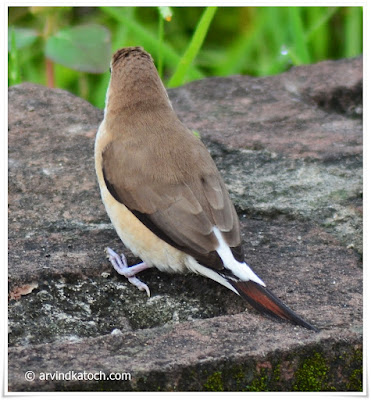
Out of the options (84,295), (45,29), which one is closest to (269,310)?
(84,295)

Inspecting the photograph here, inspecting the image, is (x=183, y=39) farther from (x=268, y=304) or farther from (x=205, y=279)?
(x=268, y=304)

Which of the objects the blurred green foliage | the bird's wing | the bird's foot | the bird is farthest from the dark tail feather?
the blurred green foliage

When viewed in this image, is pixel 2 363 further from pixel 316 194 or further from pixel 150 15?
pixel 150 15

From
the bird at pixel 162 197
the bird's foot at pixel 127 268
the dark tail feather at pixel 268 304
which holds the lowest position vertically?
the bird's foot at pixel 127 268

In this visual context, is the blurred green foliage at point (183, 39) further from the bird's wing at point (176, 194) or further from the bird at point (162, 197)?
the bird's wing at point (176, 194)

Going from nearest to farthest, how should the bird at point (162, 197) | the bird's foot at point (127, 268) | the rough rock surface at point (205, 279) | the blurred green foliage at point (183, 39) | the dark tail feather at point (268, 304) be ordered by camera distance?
the rough rock surface at point (205, 279), the dark tail feather at point (268, 304), the bird at point (162, 197), the bird's foot at point (127, 268), the blurred green foliage at point (183, 39)

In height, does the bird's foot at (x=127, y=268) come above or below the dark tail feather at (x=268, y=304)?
below

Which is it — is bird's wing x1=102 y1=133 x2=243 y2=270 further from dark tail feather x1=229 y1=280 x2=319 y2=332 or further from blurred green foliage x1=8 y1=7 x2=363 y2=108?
blurred green foliage x1=8 y1=7 x2=363 y2=108

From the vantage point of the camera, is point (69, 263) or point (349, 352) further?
point (69, 263)

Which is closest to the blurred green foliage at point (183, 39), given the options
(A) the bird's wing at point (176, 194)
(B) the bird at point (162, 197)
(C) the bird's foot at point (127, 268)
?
(B) the bird at point (162, 197)
